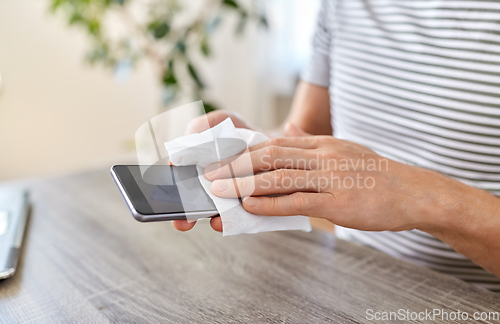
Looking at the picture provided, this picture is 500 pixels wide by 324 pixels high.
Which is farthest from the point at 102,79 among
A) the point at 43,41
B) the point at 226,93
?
the point at 226,93

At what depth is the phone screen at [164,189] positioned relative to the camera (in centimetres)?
38

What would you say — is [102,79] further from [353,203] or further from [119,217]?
[353,203]

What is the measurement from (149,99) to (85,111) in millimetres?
450

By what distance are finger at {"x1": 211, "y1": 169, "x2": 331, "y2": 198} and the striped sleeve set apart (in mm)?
498

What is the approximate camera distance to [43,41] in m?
2.21

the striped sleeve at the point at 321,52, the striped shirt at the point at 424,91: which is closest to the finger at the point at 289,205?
the striped shirt at the point at 424,91

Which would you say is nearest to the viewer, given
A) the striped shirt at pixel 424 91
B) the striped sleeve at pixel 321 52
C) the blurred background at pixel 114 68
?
the striped shirt at pixel 424 91

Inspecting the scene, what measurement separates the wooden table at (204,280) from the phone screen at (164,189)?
118mm

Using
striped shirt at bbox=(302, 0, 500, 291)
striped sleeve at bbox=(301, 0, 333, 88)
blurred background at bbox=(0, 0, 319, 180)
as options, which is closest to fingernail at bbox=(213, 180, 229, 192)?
striped shirt at bbox=(302, 0, 500, 291)

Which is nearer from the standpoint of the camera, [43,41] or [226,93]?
[43,41]

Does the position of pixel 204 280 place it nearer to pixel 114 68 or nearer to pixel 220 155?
pixel 220 155

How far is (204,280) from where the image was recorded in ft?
1.57

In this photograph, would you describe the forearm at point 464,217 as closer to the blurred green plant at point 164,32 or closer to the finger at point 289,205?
the finger at point 289,205

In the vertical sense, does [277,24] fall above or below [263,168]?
above
